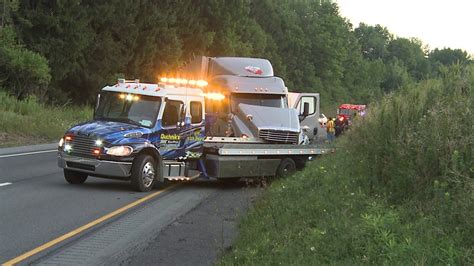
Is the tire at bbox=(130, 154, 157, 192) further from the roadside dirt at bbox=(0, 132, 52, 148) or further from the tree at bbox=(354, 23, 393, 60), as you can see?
the tree at bbox=(354, 23, 393, 60)

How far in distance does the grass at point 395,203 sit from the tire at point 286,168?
4949mm

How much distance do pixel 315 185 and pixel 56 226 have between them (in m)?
4.42

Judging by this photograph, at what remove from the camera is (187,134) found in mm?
13445

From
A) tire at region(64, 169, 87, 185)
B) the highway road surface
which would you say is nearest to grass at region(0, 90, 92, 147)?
tire at region(64, 169, 87, 185)

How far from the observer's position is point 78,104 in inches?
1439

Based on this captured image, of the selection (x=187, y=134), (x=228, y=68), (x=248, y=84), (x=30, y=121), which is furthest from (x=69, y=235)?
(x=30, y=121)

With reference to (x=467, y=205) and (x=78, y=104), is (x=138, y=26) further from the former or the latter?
(x=467, y=205)

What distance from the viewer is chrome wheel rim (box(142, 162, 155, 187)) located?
40.1ft

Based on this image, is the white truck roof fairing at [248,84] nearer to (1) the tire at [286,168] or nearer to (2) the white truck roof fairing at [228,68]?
(2) the white truck roof fairing at [228,68]

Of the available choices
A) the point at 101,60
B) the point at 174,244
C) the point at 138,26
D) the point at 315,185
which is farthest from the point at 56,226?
the point at 138,26

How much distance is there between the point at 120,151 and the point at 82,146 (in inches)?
32.3

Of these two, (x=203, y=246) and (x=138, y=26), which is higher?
(x=138, y=26)

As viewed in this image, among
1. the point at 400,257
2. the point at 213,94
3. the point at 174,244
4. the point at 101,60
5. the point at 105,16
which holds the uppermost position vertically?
the point at 105,16

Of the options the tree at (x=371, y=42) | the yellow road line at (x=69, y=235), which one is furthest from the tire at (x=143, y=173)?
the tree at (x=371, y=42)
